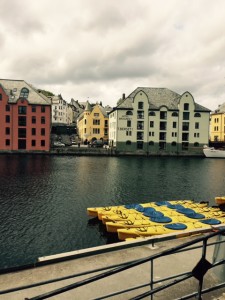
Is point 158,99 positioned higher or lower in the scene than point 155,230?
higher

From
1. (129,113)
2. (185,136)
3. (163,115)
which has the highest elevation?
(129,113)

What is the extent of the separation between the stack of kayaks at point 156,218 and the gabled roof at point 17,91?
237 feet

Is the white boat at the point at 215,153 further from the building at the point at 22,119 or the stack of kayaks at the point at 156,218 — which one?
the stack of kayaks at the point at 156,218

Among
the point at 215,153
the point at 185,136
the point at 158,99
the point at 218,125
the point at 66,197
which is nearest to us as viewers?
the point at 66,197

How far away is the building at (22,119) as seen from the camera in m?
89.4

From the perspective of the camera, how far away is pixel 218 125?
124m

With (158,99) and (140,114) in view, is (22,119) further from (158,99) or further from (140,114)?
(158,99)

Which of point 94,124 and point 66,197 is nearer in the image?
point 66,197

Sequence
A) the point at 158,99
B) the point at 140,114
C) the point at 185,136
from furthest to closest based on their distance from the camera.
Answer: the point at 185,136 < the point at 158,99 < the point at 140,114

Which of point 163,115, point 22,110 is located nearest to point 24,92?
point 22,110

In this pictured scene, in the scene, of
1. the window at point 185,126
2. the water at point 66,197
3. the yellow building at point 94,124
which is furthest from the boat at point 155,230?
the yellow building at point 94,124

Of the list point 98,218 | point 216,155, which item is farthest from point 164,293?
point 216,155

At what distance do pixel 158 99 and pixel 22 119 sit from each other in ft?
168

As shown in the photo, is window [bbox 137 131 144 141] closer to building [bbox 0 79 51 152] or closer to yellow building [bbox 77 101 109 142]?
yellow building [bbox 77 101 109 142]
